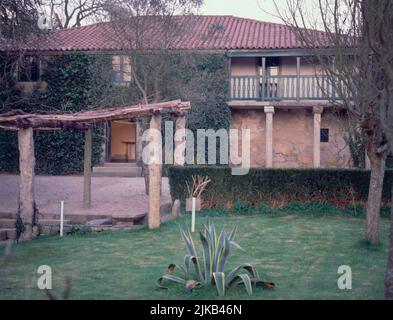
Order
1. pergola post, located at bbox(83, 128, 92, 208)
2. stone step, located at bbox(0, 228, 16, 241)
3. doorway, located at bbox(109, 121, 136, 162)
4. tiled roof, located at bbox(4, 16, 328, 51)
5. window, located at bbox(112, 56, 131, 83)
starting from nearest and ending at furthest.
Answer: stone step, located at bbox(0, 228, 16, 241) < pergola post, located at bbox(83, 128, 92, 208) < tiled roof, located at bbox(4, 16, 328, 51) < window, located at bbox(112, 56, 131, 83) < doorway, located at bbox(109, 121, 136, 162)

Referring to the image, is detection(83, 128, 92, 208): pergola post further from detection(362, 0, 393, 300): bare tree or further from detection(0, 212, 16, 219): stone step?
detection(362, 0, 393, 300): bare tree

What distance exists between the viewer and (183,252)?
8414 mm

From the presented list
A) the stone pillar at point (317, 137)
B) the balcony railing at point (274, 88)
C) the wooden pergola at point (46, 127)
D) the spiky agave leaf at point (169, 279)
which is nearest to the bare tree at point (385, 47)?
the spiky agave leaf at point (169, 279)

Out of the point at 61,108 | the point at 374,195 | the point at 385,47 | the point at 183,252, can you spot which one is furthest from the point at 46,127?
the point at 61,108

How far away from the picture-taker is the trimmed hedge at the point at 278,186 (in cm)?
1247

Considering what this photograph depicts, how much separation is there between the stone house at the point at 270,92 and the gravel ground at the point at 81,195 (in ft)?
11.2

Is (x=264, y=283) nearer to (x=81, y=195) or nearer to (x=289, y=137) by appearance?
(x=81, y=195)

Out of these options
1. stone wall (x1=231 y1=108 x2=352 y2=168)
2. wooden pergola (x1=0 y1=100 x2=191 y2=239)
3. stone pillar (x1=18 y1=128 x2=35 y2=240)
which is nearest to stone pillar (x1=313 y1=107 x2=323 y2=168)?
stone wall (x1=231 y1=108 x2=352 y2=168)

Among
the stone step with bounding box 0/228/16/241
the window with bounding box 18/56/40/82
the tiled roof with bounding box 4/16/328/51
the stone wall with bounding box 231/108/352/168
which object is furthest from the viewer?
the window with bounding box 18/56/40/82

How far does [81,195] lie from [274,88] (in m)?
9.90

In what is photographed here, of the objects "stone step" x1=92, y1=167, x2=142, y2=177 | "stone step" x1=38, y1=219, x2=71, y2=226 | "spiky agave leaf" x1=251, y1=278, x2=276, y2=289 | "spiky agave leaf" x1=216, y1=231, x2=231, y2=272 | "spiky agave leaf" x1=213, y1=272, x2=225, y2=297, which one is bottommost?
"stone step" x1=38, y1=219, x2=71, y2=226

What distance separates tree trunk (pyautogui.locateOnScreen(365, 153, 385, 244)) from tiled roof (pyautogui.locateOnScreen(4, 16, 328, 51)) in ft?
28.9

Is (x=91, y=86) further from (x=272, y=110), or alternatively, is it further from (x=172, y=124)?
(x=272, y=110)

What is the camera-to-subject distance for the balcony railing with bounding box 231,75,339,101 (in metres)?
20.8
